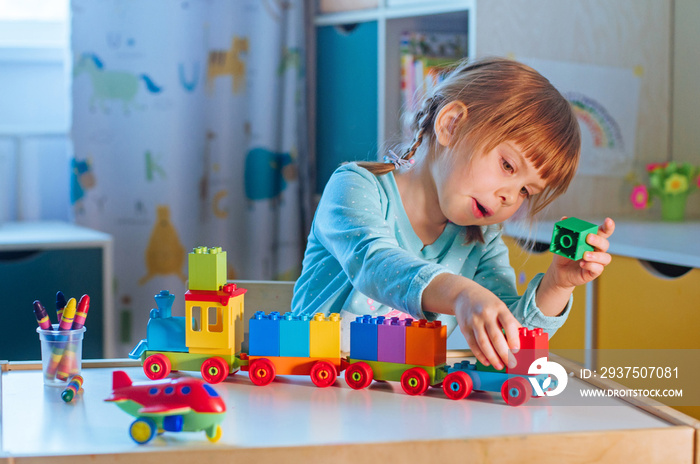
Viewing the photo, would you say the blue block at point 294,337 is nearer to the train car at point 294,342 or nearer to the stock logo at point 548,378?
the train car at point 294,342

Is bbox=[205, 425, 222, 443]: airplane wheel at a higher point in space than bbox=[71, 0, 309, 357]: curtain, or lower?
lower

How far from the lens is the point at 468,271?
3.44 ft

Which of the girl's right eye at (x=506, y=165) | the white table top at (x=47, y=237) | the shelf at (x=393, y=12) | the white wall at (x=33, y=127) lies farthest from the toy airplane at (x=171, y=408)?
the white wall at (x=33, y=127)

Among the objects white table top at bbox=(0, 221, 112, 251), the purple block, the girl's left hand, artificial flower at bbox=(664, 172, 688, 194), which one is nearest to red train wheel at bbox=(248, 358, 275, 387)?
the purple block

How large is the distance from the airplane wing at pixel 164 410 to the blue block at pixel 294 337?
0.18 meters

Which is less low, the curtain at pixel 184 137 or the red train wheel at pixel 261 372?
the curtain at pixel 184 137

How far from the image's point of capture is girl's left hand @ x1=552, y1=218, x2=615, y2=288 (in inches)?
27.9

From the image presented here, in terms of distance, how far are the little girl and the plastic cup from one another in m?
0.30

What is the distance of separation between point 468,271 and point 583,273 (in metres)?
0.28

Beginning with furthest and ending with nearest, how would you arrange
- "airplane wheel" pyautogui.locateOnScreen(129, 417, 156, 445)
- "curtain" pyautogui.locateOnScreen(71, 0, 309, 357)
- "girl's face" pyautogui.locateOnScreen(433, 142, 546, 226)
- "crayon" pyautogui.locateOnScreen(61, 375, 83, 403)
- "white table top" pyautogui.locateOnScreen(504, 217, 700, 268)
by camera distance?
"curtain" pyautogui.locateOnScreen(71, 0, 309, 357)
"white table top" pyautogui.locateOnScreen(504, 217, 700, 268)
"girl's face" pyautogui.locateOnScreen(433, 142, 546, 226)
"crayon" pyautogui.locateOnScreen(61, 375, 83, 403)
"airplane wheel" pyautogui.locateOnScreen(129, 417, 156, 445)

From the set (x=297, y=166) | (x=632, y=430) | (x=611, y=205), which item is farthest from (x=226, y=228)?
(x=632, y=430)

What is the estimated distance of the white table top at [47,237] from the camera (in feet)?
5.73

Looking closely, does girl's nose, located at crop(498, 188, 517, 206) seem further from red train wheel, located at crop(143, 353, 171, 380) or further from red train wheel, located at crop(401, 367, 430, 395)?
red train wheel, located at crop(143, 353, 171, 380)

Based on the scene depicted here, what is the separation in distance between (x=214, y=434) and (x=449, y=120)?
21.5 inches
